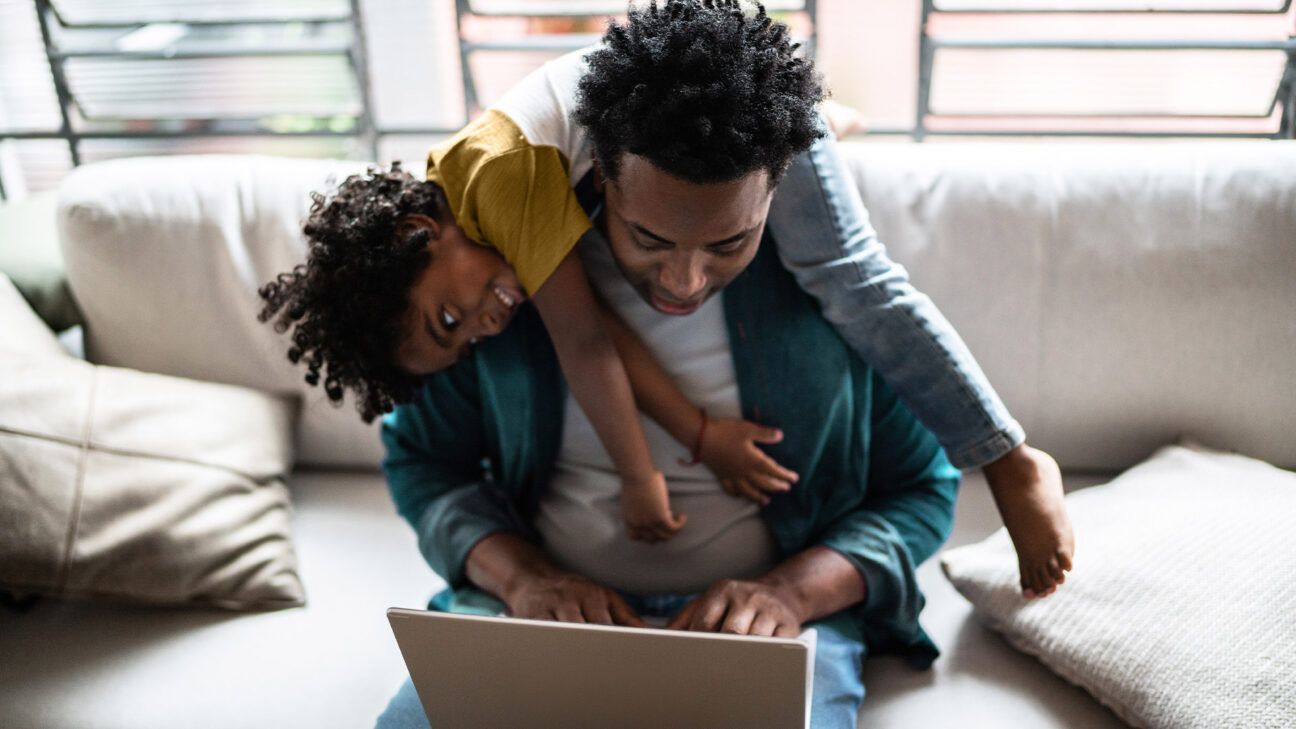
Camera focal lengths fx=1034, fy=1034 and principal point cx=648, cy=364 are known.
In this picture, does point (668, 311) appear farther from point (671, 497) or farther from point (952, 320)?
point (952, 320)

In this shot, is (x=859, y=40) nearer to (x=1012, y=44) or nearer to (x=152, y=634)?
(x=1012, y=44)

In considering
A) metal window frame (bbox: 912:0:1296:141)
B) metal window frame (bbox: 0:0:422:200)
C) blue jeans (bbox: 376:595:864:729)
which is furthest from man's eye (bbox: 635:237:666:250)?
metal window frame (bbox: 0:0:422:200)

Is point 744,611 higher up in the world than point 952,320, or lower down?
lower down

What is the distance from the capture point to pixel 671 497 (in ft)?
4.43

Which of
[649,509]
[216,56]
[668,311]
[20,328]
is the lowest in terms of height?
[649,509]

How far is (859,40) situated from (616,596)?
1.31 metres

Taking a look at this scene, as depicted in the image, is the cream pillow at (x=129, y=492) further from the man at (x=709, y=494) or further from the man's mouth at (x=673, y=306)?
the man's mouth at (x=673, y=306)

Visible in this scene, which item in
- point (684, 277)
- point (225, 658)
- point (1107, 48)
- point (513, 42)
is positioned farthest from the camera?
point (513, 42)

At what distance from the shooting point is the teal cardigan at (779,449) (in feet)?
Answer: 4.17

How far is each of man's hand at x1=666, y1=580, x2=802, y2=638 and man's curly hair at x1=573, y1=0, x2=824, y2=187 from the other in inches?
18.9

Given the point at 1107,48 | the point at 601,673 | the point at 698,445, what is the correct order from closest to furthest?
the point at 601,673 → the point at 698,445 → the point at 1107,48

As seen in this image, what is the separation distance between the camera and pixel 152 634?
146 centimetres

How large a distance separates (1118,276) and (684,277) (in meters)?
0.80

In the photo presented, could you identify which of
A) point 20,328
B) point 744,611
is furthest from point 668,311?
point 20,328
